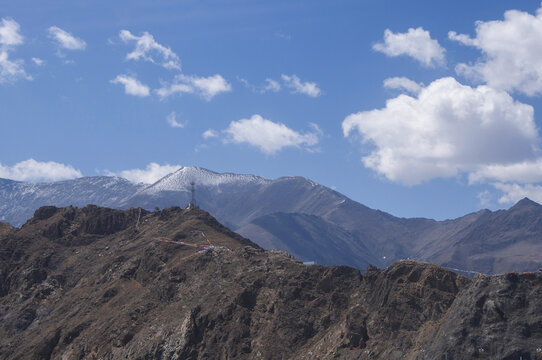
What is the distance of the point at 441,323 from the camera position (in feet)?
164

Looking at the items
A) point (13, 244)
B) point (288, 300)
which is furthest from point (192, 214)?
point (288, 300)

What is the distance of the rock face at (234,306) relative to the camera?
4712 centimetres

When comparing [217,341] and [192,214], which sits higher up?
[192,214]

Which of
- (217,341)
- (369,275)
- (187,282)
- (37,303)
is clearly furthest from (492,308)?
(37,303)

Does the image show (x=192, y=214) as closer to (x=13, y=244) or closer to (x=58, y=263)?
(x=58, y=263)

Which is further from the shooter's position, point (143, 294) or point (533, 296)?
point (143, 294)

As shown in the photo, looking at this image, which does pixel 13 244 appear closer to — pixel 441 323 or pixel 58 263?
pixel 58 263

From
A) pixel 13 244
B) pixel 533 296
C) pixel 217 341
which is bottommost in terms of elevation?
pixel 217 341

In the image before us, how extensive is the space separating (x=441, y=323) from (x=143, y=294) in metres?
37.5

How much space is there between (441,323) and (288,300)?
17501 millimetres

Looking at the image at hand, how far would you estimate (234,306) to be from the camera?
64938 millimetres

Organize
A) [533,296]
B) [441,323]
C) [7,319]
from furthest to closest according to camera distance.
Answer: [7,319], [441,323], [533,296]

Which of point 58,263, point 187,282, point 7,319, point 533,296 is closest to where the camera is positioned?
point 533,296

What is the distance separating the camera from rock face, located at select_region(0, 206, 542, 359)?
155ft
